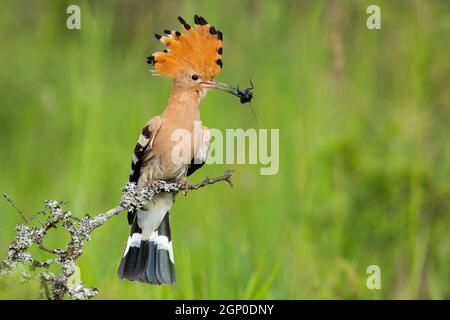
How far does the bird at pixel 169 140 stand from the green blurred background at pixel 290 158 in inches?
57.8

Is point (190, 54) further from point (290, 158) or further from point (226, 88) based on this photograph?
point (290, 158)

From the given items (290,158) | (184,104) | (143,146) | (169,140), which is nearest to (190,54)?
(184,104)

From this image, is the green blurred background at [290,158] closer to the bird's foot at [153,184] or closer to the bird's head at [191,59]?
the bird's foot at [153,184]

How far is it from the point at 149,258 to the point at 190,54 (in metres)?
0.54

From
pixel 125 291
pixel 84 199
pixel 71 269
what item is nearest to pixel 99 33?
pixel 84 199

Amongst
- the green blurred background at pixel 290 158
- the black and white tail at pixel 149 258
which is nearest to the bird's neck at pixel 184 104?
the black and white tail at pixel 149 258

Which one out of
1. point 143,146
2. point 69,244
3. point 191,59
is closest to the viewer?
point 69,244

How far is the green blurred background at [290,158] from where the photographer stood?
5188 mm

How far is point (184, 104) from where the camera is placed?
8.68 feet

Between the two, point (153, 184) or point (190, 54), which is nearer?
point (190, 54)

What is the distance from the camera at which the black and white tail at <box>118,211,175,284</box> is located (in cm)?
265

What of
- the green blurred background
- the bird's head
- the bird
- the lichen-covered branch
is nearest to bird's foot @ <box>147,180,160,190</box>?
the bird

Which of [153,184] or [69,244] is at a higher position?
[153,184]
